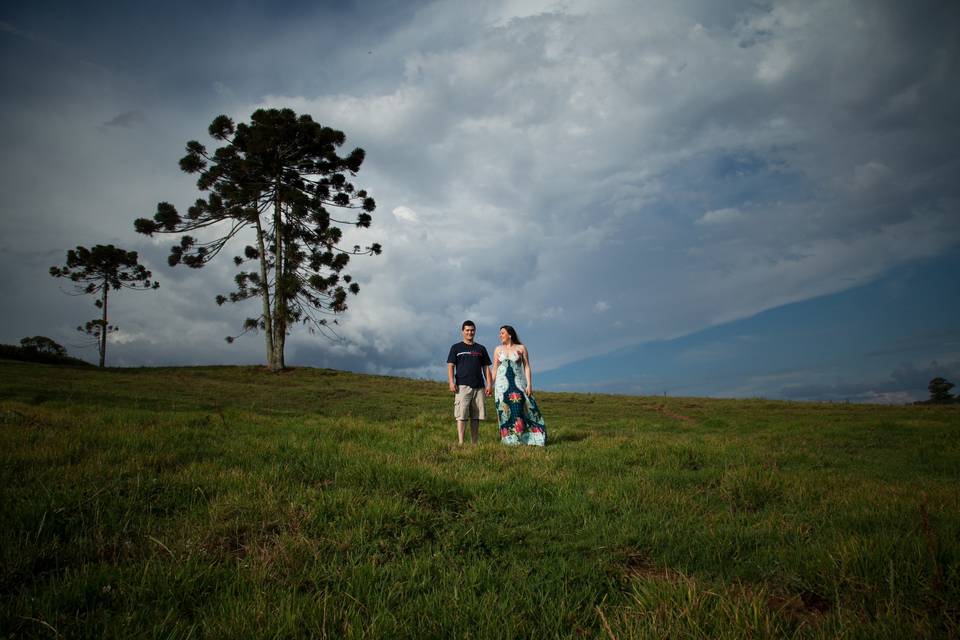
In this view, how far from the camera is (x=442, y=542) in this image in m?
3.75

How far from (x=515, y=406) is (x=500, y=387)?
0.48m

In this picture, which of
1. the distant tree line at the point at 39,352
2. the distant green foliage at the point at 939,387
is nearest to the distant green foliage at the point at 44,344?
the distant tree line at the point at 39,352

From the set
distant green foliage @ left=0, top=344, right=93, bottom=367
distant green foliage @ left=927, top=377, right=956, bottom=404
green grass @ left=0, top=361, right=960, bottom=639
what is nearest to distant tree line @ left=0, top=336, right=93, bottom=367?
distant green foliage @ left=0, top=344, right=93, bottom=367

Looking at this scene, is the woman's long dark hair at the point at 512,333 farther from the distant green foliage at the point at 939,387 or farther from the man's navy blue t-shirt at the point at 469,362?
the distant green foliage at the point at 939,387

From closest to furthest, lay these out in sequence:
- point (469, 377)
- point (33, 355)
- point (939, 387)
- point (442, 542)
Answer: point (442, 542) → point (469, 377) → point (33, 355) → point (939, 387)

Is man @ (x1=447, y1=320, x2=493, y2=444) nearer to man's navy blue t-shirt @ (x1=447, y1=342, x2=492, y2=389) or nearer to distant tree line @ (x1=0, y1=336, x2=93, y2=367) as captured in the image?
man's navy blue t-shirt @ (x1=447, y1=342, x2=492, y2=389)

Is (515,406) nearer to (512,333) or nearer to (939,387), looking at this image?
(512,333)

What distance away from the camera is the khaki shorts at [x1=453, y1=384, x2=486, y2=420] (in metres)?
9.59

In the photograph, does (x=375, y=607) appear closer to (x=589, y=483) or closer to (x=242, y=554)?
(x=242, y=554)

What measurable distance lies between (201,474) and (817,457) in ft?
30.6

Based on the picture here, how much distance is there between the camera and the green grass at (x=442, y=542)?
8.62ft

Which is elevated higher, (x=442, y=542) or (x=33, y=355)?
(x=33, y=355)

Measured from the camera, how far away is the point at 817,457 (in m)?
8.56

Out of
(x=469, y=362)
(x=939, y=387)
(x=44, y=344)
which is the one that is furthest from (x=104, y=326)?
(x=939, y=387)
